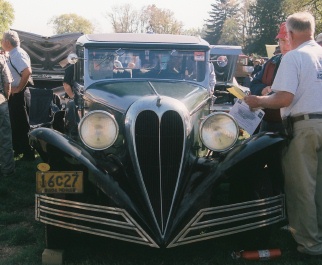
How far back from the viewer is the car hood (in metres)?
4.48

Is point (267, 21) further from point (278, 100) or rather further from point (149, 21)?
point (278, 100)

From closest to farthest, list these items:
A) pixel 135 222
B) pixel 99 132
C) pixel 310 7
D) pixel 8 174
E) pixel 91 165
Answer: pixel 135 222 < pixel 91 165 < pixel 99 132 < pixel 8 174 < pixel 310 7

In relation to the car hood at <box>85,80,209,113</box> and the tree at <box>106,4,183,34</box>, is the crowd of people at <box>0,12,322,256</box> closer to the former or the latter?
the car hood at <box>85,80,209,113</box>

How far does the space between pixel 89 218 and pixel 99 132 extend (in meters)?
0.80

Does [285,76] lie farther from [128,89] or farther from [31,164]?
[31,164]

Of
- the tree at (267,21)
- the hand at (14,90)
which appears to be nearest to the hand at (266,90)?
the hand at (14,90)

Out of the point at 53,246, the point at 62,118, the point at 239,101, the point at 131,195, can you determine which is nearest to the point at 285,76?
the point at 239,101

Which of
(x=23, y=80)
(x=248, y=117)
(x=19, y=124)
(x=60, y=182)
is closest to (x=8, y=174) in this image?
(x=19, y=124)

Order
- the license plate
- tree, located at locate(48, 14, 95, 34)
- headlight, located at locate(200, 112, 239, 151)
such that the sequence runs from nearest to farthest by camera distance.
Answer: the license plate, headlight, located at locate(200, 112, 239, 151), tree, located at locate(48, 14, 95, 34)

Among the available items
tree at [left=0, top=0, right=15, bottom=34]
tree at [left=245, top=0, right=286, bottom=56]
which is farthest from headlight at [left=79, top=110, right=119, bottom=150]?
tree at [left=0, top=0, right=15, bottom=34]

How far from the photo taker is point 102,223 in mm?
3504

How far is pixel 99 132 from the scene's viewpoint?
3994 millimetres

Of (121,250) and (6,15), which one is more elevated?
(6,15)

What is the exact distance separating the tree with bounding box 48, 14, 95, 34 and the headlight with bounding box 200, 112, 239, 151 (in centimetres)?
8867
